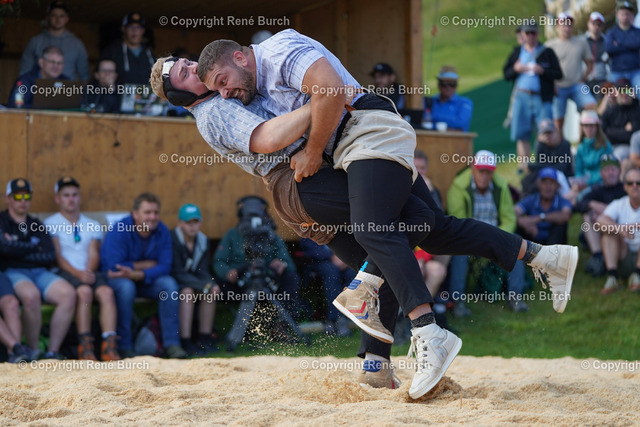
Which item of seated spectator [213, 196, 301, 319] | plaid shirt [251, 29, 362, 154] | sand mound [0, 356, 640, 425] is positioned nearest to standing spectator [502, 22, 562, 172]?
seated spectator [213, 196, 301, 319]

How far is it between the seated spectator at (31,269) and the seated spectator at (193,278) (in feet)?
3.29

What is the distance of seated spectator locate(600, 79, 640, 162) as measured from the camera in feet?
34.3

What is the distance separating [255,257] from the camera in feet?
26.0

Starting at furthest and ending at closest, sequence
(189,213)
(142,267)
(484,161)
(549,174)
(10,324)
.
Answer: (549,174) < (484,161) < (189,213) < (142,267) < (10,324)

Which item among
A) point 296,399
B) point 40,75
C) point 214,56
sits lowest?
point 296,399

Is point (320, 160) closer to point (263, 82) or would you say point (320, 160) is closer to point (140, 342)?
point (263, 82)

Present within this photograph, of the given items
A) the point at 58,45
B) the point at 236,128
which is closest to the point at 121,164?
the point at 58,45

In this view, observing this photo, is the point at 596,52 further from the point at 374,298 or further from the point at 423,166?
the point at 374,298

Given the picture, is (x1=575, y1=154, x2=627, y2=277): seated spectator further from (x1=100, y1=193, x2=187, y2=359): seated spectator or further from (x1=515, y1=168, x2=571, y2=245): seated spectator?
(x1=100, y1=193, x2=187, y2=359): seated spectator

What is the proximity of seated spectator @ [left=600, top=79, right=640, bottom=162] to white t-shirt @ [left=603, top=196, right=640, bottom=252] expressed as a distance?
4.12 feet

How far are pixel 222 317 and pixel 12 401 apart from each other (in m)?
4.46

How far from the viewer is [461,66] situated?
2700 centimetres

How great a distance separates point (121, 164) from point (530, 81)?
215 inches

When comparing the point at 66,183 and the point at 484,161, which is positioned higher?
the point at 484,161
